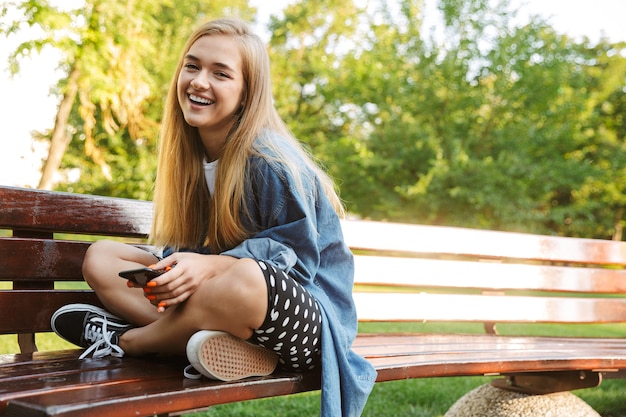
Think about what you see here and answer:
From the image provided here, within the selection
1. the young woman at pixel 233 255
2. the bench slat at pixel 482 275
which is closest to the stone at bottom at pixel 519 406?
the bench slat at pixel 482 275

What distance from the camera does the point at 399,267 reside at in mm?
3445

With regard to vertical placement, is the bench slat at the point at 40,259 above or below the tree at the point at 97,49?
below

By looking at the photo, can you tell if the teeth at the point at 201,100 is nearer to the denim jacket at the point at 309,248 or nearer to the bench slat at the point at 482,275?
the denim jacket at the point at 309,248

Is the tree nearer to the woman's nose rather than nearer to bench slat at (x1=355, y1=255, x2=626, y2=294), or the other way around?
bench slat at (x1=355, y1=255, x2=626, y2=294)

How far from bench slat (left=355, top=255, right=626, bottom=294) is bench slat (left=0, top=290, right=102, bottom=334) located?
1.38 meters

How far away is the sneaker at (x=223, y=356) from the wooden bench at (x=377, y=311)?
1.7 inches

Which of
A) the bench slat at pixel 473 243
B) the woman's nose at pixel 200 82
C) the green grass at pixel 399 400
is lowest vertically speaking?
the green grass at pixel 399 400

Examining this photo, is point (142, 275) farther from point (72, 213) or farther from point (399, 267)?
point (399, 267)

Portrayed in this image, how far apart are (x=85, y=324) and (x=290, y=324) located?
2.48 feet

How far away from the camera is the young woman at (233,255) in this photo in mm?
1882

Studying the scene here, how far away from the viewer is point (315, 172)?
2.33 metres

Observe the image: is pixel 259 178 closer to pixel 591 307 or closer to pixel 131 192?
pixel 591 307

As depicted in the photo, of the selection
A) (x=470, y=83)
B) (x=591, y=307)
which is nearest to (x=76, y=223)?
(x=591, y=307)

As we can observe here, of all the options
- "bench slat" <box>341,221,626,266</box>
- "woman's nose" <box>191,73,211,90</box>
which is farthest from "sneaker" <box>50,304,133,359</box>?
"bench slat" <box>341,221,626,266</box>
